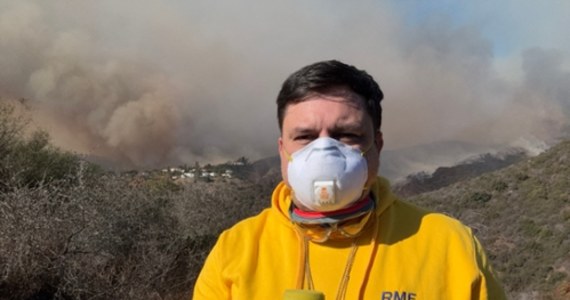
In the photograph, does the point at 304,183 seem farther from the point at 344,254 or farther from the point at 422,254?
the point at 422,254

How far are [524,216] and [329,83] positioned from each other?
842 inches

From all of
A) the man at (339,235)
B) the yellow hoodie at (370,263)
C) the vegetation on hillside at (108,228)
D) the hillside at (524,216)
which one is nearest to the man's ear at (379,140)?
the man at (339,235)

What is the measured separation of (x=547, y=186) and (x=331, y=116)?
75.4 ft

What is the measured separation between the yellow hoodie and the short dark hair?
256 millimetres

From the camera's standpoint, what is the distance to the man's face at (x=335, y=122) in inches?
70.0

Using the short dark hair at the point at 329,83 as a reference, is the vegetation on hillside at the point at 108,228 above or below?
above

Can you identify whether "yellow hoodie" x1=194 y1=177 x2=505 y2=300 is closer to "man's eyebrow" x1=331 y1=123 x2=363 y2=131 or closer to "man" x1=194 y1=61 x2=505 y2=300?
"man" x1=194 y1=61 x2=505 y2=300

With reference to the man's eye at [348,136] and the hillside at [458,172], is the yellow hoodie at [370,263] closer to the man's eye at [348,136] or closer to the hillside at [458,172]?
the man's eye at [348,136]

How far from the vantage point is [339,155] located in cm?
176

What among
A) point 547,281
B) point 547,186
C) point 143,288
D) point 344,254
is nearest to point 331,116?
point 344,254

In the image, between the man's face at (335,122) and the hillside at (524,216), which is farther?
the hillside at (524,216)

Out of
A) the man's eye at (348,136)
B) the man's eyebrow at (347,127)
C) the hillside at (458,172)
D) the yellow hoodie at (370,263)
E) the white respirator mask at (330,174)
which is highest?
the hillside at (458,172)

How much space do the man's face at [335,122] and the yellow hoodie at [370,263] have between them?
0.51 feet

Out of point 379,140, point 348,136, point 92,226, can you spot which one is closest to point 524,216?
point 92,226
